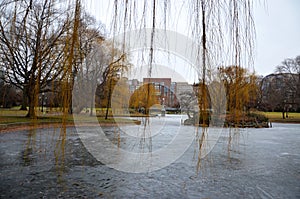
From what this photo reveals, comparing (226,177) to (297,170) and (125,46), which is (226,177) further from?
(125,46)

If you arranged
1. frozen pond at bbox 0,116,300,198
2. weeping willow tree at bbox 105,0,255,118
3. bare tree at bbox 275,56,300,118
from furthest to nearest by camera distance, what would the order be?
bare tree at bbox 275,56,300,118 < frozen pond at bbox 0,116,300,198 < weeping willow tree at bbox 105,0,255,118

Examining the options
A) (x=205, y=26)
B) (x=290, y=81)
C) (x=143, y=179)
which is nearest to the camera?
(x=205, y=26)

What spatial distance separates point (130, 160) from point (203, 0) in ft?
12.3

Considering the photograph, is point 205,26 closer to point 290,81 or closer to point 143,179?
point 143,179

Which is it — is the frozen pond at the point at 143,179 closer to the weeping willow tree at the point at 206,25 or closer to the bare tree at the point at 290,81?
the weeping willow tree at the point at 206,25

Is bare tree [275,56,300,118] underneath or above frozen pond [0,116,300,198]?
above

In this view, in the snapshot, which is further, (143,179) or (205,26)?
(143,179)

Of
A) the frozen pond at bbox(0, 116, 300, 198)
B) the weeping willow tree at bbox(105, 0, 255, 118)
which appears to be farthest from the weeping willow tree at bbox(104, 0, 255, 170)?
the frozen pond at bbox(0, 116, 300, 198)

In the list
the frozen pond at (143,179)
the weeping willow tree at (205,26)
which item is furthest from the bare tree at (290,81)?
the weeping willow tree at (205,26)

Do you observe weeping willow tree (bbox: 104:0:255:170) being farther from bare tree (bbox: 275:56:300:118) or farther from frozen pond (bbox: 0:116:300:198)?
bare tree (bbox: 275:56:300:118)

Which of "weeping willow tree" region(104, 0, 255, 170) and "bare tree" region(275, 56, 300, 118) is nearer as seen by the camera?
"weeping willow tree" region(104, 0, 255, 170)

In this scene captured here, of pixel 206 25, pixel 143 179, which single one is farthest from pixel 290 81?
pixel 206 25

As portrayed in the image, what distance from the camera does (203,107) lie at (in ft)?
3.71

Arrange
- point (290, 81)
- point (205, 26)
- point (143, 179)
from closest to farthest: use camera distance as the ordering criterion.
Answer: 1. point (205, 26)
2. point (143, 179)
3. point (290, 81)
